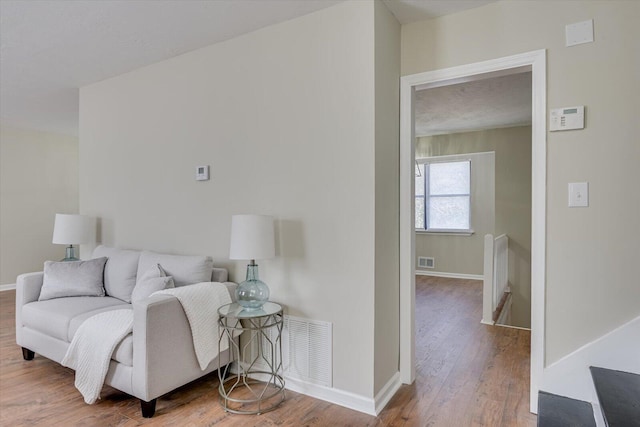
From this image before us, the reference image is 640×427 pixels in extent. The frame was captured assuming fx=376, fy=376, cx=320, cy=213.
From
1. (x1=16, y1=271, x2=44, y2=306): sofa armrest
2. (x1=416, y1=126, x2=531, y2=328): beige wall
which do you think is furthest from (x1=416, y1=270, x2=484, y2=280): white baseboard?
(x1=16, y1=271, x2=44, y2=306): sofa armrest

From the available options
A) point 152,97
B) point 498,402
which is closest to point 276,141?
point 152,97

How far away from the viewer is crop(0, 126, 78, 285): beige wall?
5.47 meters

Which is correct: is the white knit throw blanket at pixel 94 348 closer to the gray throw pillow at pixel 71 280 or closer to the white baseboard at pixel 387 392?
the gray throw pillow at pixel 71 280

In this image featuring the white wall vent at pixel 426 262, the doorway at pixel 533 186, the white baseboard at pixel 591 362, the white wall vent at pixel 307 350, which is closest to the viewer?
the white baseboard at pixel 591 362

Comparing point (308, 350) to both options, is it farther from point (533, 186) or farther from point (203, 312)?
point (533, 186)

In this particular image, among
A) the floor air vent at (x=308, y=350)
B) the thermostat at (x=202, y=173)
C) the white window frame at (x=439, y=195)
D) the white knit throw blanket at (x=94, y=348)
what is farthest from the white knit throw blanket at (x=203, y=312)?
the white window frame at (x=439, y=195)

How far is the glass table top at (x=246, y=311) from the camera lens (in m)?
2.22

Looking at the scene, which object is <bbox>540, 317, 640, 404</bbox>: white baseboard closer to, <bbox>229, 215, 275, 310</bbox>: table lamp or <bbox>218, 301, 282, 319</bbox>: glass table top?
<bbox>218, 301, 282, 319</bbox>: glass table top

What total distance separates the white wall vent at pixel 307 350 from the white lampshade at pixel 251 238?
1.77 ft

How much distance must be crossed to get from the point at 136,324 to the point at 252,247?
76 cm

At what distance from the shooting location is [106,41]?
283cm

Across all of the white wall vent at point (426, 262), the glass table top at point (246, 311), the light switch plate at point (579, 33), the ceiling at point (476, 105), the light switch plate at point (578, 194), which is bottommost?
the white wall vent at point (426, 262)

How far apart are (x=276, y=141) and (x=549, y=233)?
5.86ft

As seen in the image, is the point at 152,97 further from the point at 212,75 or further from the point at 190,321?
the point at 190,321
